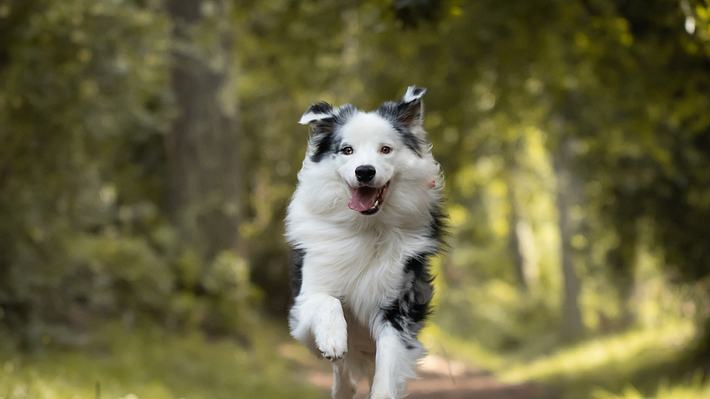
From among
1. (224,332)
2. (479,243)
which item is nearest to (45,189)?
(224,332)

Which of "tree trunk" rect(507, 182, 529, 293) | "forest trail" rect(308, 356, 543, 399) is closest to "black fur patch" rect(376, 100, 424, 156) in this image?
"forest trail" rect(308, 356, 543, 399)

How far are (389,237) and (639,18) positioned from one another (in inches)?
142

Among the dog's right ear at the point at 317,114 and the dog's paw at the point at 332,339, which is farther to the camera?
the dog's right ear at the point at 317,114

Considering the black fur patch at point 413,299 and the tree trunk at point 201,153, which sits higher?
the tree trunk at point 201,153

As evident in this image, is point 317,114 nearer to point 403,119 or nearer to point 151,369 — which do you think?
point 403,119

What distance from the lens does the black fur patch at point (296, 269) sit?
5445 mm

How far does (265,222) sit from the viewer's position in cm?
1805

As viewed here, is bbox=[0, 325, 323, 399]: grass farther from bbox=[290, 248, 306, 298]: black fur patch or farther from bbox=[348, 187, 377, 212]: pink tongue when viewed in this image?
bbox=[348, 187, 377, 212]: pink tongue

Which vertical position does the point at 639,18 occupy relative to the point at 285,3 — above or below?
below

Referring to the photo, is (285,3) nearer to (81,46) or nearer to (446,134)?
(81,46)

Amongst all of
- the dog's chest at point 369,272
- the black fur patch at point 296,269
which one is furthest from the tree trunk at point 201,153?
the dog's chest at point 369,272

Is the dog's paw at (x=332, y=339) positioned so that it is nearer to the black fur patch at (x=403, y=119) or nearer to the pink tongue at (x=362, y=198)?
the pink tongue at (x=362, y=198)

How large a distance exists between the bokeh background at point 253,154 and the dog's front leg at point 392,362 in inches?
45.9

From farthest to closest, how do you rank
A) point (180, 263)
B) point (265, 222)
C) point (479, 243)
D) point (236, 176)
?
1. point (479, 243)
2. point (265, 222)
3. point (236, 176)
4. point (180, 263)
